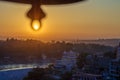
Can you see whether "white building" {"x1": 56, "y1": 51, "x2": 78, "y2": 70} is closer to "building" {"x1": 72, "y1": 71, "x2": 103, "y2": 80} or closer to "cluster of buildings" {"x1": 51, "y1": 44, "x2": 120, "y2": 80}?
"cluster of buildings" {"x1": 51, "y1": 44, "x2": 120, "y2": 80}

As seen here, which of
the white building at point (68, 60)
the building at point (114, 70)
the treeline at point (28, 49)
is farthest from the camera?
the white building at point (68, 60)

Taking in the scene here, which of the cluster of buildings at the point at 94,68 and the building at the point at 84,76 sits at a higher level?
the cluster of buildings at the point at 94,68

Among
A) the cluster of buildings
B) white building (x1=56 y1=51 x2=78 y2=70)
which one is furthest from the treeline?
white building (x1=56 y1=51 x2=78 y2=70)

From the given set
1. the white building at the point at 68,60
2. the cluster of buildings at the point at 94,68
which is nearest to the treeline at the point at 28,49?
the cluster of buildings at the point at 94,68

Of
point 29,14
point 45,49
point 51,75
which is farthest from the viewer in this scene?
point 51,75

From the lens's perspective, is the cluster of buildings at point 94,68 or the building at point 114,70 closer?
the building at point 114,70

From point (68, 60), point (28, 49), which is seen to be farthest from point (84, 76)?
point (68, 60)

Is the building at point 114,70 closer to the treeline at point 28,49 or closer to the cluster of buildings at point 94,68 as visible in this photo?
the cluster of buildings at point 94,68

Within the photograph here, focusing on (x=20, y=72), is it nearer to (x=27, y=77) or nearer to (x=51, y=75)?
(x=27, y=77)

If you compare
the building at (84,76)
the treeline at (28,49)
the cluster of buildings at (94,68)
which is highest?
the treeline at (28,49)

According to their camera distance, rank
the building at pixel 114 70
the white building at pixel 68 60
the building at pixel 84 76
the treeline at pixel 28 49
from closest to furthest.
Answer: the treeline at pixel 28 49 → the building at pixel 114 70 → the building at pixel 84 76 → the white building at pixel 68 60

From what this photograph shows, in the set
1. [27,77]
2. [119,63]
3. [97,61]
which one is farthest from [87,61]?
[27,77]
